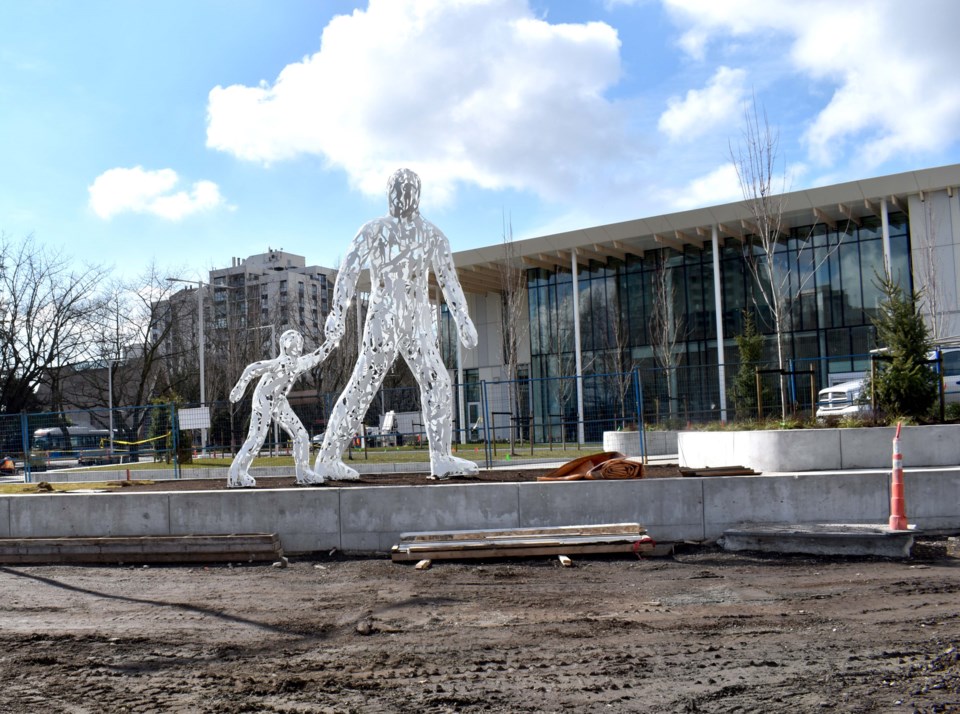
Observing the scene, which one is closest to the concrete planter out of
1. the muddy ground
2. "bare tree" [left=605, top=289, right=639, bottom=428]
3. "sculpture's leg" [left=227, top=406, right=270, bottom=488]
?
the muddy ground

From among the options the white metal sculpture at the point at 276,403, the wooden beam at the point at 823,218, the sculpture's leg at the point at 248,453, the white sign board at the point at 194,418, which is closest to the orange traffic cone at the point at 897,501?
the white metal sculpture at the point at 276,403

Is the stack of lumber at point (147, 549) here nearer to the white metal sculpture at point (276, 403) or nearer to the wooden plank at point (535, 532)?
the white metal sculpture at point (276, 403)

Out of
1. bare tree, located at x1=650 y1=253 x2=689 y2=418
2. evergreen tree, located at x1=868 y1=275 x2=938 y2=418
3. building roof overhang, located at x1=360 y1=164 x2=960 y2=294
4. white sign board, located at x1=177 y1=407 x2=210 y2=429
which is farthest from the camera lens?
bare tree, located at x1=650 y1=253 x2=689 y2=418

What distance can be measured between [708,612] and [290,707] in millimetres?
3331

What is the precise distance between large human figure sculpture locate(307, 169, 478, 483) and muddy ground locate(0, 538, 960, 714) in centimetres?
275

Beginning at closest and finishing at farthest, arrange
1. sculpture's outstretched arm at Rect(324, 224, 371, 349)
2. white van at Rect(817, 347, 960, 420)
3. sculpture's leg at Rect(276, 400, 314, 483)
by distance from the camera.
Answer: sculpture's outstretched arm at Rect(324, 224, 371, 349) → sculpture's leg at Rect(276, 400, 314, 483) → white van at Rect(817, 347, 960, 420)

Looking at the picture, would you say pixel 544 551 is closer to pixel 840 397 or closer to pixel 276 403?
pixel 276 403

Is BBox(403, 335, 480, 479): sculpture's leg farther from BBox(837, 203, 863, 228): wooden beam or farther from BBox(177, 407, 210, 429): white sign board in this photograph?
BBox(837, 203, 863, 228): wooden beam

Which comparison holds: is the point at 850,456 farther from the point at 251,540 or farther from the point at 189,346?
the point at 189,346

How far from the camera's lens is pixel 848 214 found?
30.5m

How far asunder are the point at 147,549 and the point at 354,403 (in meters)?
3.00

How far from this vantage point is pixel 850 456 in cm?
1215

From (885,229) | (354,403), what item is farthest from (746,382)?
(354,403)

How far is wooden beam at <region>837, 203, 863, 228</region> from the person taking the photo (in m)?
29.7
